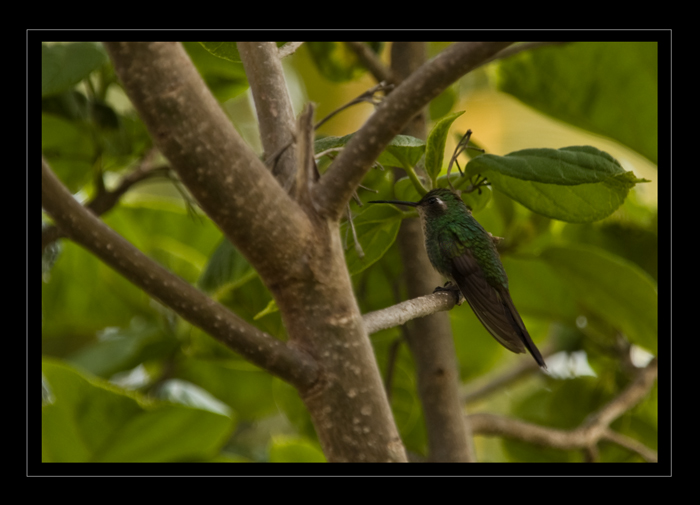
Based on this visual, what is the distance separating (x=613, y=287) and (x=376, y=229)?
0.54 m

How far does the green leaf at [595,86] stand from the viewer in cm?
131

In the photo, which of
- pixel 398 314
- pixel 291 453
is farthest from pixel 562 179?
pixel 291 453

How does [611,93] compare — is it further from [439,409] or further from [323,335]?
[323,335]

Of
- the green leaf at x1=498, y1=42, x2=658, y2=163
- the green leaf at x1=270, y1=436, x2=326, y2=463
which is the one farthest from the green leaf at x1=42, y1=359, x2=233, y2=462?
the green leaf at x1=498, y1=42, x2=658, y2=163

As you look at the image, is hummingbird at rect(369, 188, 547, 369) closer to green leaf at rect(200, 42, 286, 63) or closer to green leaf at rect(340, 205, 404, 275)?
green leaf at rect(340, 205, 404, 275)

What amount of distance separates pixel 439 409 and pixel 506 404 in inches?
54.0

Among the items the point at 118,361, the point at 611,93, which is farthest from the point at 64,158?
the point at 611,93

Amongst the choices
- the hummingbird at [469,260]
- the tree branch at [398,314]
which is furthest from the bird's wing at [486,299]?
the tree branch at [398,314]

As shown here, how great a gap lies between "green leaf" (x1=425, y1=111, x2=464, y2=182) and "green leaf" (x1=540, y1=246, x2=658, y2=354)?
1.55ft

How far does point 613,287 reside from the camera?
3.83 feet

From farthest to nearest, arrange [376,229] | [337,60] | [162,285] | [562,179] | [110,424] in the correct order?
[337,60], [110,424], [376,229], [562,179], [162,285]

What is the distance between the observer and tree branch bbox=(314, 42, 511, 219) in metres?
0.53

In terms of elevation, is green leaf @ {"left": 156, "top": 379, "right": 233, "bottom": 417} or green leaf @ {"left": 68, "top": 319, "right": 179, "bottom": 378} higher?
green leaf @ {"left": 68, "top": 319, "right": 179, "bottom": 378}

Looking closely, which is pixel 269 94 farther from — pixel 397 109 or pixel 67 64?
pixel 67 64
